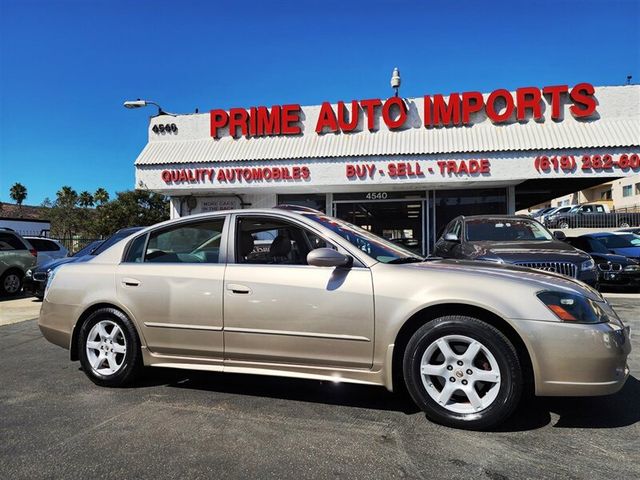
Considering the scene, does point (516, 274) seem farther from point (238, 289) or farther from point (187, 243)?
point (187, 243)

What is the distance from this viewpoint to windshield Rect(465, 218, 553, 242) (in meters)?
7.94

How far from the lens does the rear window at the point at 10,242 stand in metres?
11.9

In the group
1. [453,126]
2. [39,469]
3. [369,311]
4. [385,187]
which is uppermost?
[453,126]

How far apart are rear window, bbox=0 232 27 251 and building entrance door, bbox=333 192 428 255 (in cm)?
878

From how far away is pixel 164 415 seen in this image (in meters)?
3.57

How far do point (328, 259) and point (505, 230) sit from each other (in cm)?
560

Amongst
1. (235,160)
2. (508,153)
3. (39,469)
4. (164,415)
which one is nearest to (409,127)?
(508,153)

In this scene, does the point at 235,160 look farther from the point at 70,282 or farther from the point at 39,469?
the point at 39,469

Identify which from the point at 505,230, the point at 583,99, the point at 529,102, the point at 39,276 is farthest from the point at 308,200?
the point at 583,99

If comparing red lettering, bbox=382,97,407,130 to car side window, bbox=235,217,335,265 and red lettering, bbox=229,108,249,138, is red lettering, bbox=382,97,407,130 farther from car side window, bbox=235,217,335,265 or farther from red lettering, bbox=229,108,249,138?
car side window, bbox=235,217,335,265

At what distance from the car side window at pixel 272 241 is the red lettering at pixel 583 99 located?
10.9 meters

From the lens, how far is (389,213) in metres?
14.7

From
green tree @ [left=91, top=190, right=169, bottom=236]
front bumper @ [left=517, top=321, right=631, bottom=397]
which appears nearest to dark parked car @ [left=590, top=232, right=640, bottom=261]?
front bumper @ [left=517, top=321, right=631, bottom=397]

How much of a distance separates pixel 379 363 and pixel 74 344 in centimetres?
293
